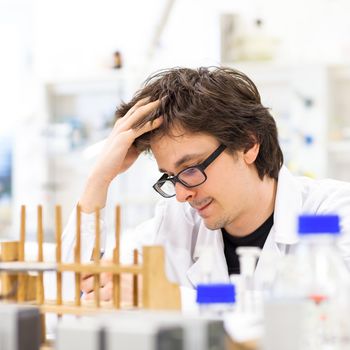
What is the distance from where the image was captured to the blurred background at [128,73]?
16.6 feet

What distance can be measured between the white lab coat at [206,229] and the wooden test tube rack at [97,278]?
577mm

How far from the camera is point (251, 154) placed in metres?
2.18

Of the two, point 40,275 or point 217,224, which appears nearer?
point 40,275

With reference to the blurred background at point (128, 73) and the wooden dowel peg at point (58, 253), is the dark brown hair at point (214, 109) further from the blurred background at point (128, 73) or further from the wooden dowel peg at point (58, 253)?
the blurred background at point (128, 73)

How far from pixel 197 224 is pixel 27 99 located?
4.40m

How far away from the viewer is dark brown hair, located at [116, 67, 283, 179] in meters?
2.01

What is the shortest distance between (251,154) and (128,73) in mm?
3391

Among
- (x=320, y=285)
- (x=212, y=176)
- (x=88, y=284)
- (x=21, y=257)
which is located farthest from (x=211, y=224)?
(x=320, y=285)

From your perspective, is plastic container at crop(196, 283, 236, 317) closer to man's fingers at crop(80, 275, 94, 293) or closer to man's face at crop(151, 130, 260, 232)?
man's fingers at crop(80, 275, 94, 293)

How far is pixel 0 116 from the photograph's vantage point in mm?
6566

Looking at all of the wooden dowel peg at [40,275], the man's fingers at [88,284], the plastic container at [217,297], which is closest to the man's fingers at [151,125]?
the man's fingers at [88,284]

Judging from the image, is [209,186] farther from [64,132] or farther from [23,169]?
[23,169]

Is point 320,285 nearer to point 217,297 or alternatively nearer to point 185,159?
point 217,297

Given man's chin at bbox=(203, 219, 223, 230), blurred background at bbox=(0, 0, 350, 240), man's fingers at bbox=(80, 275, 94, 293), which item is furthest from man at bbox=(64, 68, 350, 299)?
blurred background at bbox=(0, 0, 350, 240)
